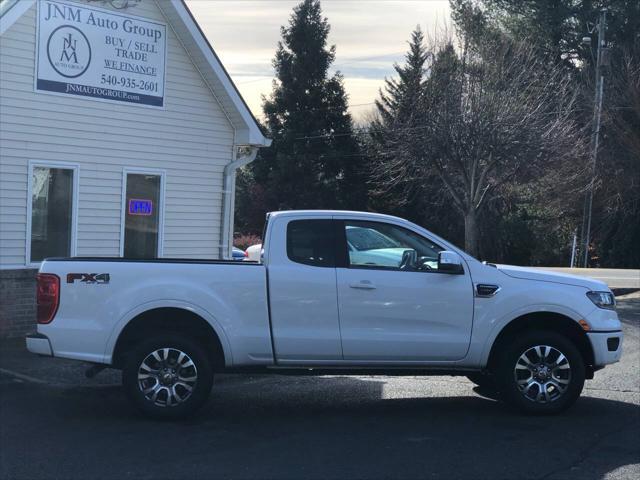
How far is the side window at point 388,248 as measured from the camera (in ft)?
25.2

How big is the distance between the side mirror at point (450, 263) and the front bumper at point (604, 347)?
54.5 inches

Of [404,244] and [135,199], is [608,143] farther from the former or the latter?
[404,244]

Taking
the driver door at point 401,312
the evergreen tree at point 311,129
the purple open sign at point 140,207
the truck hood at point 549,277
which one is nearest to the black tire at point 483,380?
the driver door at point 401,312

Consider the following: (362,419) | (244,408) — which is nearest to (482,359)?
(362,419)

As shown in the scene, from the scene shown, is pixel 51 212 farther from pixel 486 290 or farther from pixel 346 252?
pixel 486 290

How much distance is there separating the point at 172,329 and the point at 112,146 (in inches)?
234

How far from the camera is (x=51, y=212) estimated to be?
12.2 m

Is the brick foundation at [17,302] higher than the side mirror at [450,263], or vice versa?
the side mirror at [450,263]

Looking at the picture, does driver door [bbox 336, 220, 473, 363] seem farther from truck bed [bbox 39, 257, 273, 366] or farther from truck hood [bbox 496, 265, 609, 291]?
truck bed [bbox 39, 257, 273, 366]

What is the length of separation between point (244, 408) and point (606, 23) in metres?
31.9

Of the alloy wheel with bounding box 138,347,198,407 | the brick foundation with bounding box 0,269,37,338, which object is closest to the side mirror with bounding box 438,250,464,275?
the alloy wheel with bounding box 138,347,198,407

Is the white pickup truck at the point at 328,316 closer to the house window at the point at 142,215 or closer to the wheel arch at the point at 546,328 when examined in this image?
the wheel arch at the point at 546,328

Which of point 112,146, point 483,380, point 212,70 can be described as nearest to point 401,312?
point 483,380

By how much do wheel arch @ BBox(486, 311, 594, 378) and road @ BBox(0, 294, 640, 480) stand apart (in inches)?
22.5
